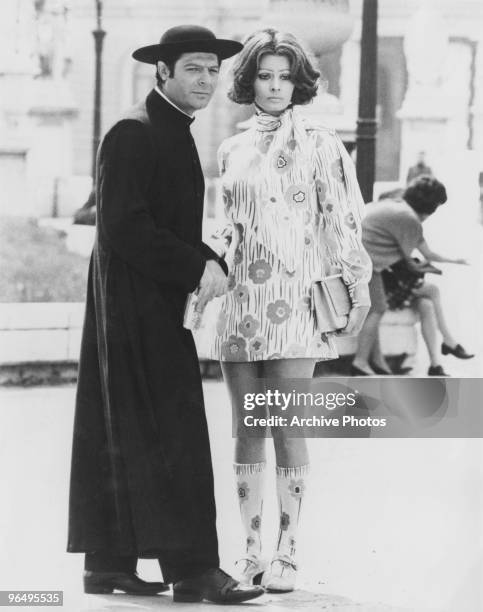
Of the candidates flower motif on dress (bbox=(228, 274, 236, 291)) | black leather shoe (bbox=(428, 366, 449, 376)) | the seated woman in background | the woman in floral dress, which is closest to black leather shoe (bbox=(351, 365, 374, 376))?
the seated woman in background

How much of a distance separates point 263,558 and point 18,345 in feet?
3.04

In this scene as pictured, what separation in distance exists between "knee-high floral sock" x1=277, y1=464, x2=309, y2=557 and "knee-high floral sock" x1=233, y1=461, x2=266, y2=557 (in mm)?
54

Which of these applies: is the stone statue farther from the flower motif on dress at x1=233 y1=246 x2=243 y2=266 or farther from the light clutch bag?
the light clutch bag

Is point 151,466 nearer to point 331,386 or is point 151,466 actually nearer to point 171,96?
point 331,386

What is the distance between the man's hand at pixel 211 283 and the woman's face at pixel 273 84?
0.43 m

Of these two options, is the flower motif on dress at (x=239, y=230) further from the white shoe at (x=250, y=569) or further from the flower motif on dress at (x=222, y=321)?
the white shoe at (x=250, y=569)

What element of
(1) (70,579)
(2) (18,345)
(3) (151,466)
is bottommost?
(1) (70,579)

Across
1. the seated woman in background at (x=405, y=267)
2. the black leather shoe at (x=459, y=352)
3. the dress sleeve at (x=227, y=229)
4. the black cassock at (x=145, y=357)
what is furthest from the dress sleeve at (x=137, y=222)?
the black leather shoe at (x=459, y=352)

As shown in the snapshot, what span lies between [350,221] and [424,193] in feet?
1.48

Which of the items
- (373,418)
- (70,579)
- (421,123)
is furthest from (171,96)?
(70,579)

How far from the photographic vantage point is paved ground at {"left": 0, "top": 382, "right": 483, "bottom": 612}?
3.58 meters

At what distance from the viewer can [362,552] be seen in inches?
144

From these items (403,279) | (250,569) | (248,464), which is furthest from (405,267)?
(250,569)

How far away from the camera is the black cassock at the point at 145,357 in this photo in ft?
10.6
